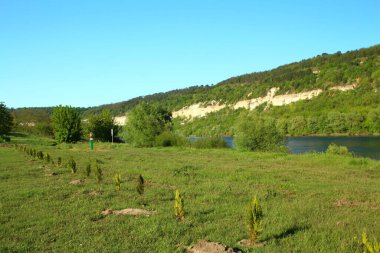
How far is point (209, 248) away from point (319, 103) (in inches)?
5044

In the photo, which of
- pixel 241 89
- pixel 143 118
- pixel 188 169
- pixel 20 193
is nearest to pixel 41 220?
pixel 20 193

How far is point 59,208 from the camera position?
37.7 ft

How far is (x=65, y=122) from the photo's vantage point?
208ft

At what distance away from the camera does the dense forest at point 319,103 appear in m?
95.2

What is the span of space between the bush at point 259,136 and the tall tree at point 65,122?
33.8 meters

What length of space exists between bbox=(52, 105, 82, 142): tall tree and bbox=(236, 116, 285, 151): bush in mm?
33832

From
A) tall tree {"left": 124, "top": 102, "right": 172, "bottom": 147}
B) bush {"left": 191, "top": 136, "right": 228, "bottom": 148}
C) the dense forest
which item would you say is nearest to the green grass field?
bush {"left": 191, "top": 136, "right": 228, "bottom": 148}

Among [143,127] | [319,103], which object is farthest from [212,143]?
[319,103]

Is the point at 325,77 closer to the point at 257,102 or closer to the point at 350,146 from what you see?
the point at 257,102

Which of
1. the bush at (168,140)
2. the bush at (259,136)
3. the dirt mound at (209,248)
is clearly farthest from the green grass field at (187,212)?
the bush at (168,140)

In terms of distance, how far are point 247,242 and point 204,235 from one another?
1.08 meters

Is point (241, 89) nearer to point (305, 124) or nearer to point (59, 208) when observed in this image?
point (305, 124)

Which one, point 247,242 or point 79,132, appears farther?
point 79,132

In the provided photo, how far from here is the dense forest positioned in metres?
95.2
